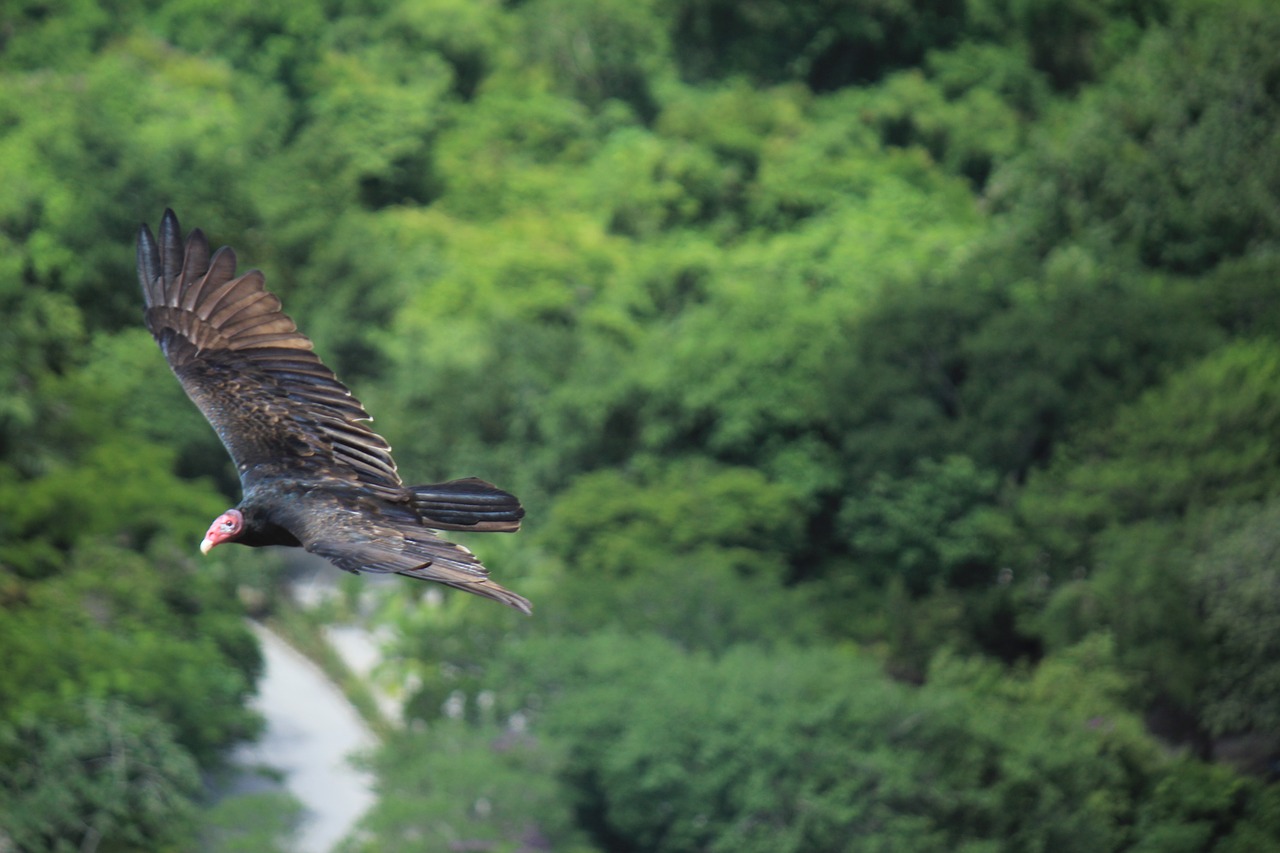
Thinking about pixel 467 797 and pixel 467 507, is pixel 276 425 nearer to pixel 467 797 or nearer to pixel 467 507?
pixel 467 507

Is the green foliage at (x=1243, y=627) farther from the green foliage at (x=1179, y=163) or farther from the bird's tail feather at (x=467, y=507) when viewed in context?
the bird's tail feather at (x=467, y=507)

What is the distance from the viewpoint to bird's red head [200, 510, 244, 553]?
546 inches

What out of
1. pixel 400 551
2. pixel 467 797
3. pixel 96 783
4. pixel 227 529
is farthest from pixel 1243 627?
pixel 400 551

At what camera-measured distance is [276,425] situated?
1466 centimetres

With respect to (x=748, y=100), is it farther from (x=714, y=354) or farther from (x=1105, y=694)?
(x=1105, y=694)

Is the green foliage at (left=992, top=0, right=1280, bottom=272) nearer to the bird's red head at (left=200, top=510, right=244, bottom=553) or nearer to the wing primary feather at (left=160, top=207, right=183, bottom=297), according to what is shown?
the wing primary feather at (left=160, top=207, right=183, bottom=297)

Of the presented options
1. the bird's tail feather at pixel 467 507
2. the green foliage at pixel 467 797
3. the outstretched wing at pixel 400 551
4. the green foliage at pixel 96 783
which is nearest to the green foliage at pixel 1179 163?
the green foliage at pixel 467 797

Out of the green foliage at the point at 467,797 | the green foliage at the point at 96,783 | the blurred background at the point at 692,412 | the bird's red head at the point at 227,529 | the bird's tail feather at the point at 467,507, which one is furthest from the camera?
the blurred background at the point at 692,412

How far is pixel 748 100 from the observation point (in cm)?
5450

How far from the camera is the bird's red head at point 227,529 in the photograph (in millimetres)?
13867

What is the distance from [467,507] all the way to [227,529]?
1681 millimetres

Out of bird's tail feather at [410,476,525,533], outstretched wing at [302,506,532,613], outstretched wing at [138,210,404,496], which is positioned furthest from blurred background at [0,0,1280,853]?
outstretched wing at [302,506,532,613]

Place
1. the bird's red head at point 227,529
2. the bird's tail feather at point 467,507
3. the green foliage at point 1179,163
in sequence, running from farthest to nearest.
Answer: the green foliage at point 1179,163 < the bird's red head at point 227,529 < the bird's tail feather at point 467,507

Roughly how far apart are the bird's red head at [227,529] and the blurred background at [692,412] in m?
13.8
